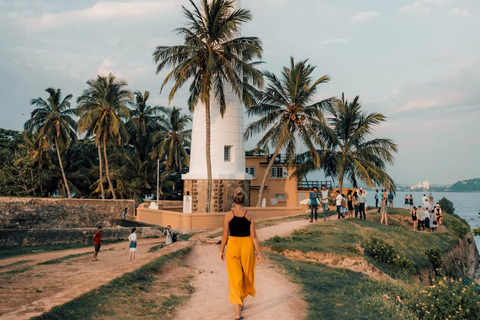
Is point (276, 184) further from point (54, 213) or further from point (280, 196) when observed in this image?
point (54, 213)

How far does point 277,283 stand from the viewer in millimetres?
9109

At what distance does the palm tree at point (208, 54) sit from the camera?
80.8ft

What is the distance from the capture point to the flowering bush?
13.4m

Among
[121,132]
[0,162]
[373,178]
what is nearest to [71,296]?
[373,178]

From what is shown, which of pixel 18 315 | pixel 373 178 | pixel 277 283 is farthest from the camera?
pixel 373 178

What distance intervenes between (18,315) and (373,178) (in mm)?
28803

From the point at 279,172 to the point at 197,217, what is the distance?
1755 centimetres

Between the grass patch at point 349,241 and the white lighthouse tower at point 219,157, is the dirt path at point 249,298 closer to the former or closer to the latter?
the grass patch at point 349,241

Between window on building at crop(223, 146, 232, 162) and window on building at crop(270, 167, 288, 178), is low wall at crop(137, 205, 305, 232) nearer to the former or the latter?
window on building at crop(223, 146, 232, 162)

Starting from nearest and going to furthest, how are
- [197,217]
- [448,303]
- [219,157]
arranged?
[448,303]
[197,217]
[219,157]

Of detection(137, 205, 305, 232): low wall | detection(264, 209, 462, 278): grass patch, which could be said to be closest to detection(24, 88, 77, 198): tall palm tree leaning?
detection(137, 205, 305, 232): low wall

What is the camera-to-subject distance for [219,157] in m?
27.5

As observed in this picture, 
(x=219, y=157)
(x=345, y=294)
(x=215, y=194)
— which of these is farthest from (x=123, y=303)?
(x=219, y=157)

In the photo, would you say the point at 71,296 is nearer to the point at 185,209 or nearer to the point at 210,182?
the point at 210,182
